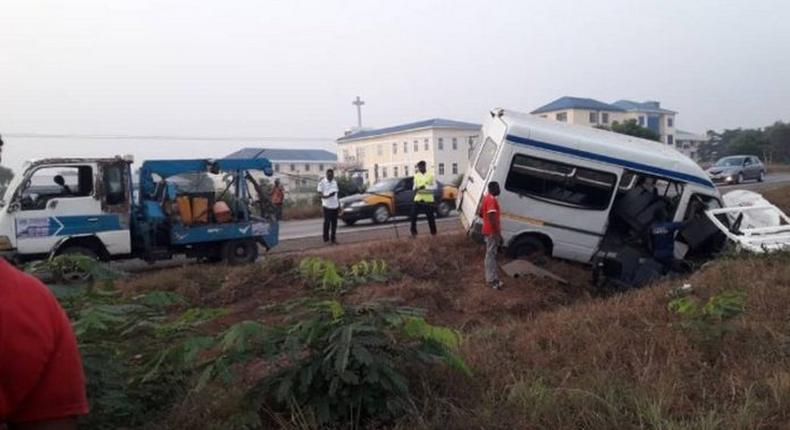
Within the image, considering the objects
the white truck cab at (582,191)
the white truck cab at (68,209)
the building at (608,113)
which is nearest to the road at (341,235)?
the white truck cab at (68,209)

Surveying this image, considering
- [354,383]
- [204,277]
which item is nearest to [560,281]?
[204,277]

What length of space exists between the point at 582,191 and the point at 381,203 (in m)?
10.9

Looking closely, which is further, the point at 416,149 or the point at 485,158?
the point at 416,149

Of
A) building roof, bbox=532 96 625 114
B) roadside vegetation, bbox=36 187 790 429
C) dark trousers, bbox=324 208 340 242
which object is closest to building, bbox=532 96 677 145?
building roof, bbox=532 96 625 114

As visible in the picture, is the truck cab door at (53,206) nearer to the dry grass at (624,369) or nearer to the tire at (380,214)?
the dry grass at (624,369)

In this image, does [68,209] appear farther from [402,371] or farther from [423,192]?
[402,371]

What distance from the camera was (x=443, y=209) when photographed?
23688 mm

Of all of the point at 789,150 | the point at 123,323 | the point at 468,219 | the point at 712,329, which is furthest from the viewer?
the point at 789,150

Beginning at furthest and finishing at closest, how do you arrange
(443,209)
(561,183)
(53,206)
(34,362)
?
(443,209)
(53,206)
(561,183)
(34,362)

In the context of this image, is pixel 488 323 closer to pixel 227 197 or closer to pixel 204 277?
pixel 204 277

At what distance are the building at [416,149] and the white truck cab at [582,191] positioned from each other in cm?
5902

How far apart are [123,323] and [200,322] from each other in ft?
1.70

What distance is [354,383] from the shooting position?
10.9 ft

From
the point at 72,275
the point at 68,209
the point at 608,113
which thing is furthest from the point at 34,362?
the point at 608,113
